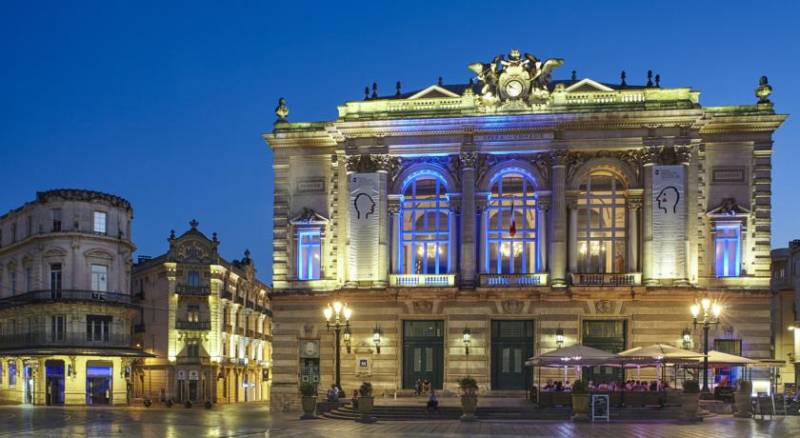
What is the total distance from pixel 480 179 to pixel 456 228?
2884 millimetres

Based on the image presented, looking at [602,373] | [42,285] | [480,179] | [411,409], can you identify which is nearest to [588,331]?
[602,373]

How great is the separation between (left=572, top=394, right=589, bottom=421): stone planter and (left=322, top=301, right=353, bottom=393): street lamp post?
12.1 metres

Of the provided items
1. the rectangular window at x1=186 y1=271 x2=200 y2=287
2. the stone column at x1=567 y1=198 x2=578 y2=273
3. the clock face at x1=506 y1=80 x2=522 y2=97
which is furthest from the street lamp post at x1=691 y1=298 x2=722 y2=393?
the rectangular window at x1=186 y1=271 x2=200 y2=287

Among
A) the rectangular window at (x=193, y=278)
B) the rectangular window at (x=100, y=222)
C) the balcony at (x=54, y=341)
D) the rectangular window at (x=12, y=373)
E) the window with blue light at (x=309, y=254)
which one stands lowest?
the rectangular window at (x=12, y=373)

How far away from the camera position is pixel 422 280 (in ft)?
174

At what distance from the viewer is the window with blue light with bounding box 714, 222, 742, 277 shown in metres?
51.8

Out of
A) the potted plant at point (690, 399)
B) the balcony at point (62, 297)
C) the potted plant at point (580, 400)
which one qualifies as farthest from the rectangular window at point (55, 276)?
the potted plant at point (690, 399)

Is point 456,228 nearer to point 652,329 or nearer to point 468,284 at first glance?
point 468,284

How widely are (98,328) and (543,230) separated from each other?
40059mm

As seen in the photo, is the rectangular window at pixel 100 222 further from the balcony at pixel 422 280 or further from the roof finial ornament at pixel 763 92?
the roof finial ornament at pixel 763 92

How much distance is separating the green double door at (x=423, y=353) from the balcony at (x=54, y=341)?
32587 millimetres

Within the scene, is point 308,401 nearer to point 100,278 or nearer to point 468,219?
point 468,219

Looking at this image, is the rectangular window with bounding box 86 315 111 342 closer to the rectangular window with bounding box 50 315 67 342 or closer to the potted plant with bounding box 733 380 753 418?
the rectangular window with bounding box 50 315 67 342

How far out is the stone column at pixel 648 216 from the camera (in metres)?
51.2
